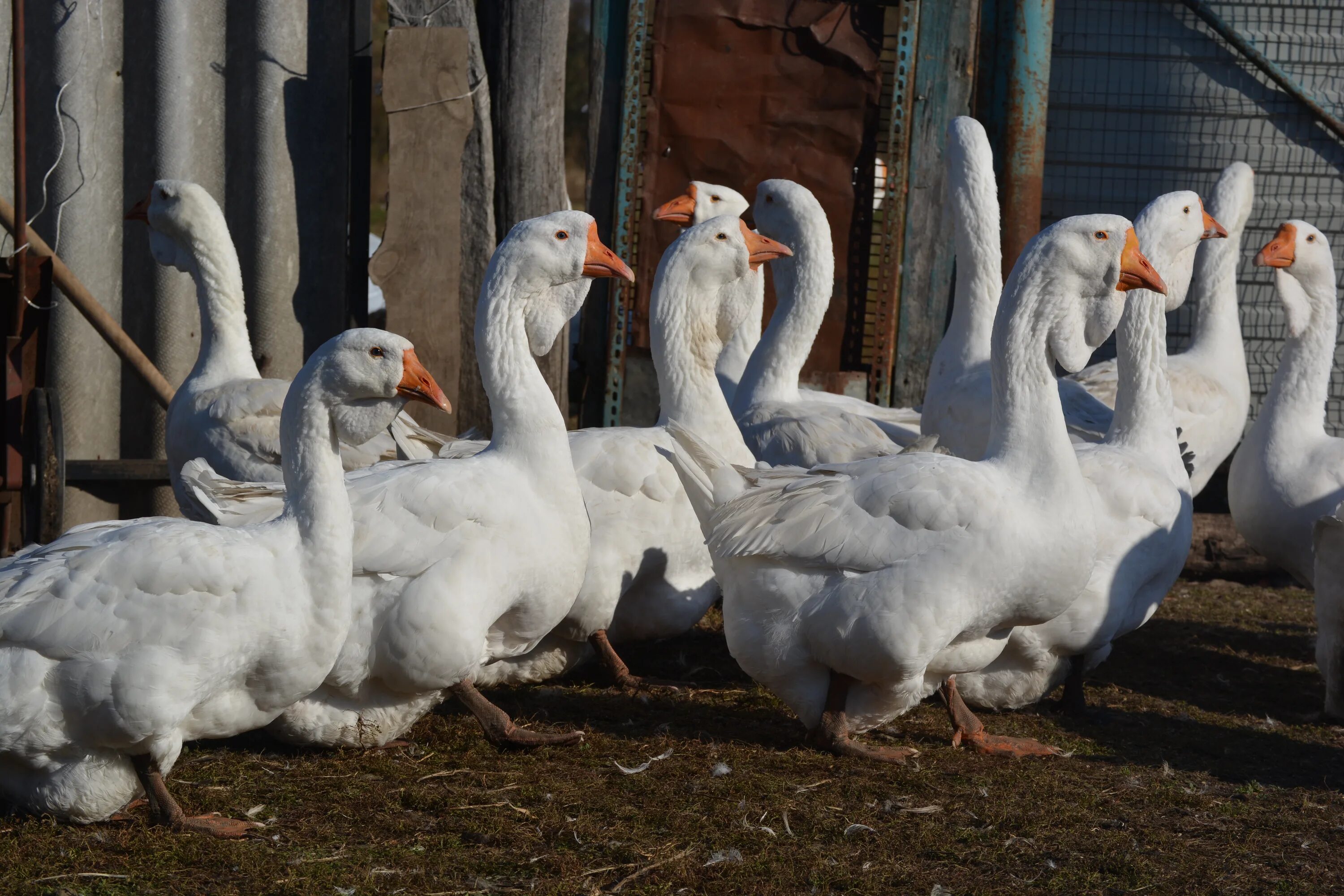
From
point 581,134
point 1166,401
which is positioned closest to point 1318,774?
point 1166,401

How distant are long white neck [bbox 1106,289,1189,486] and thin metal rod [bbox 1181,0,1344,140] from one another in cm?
331

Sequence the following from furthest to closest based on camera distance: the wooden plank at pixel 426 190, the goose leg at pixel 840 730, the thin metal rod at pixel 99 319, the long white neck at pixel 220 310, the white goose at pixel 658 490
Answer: the wooden plank at pixel 426 190
the long white neck at pixel 220 310
the thin metal rod at pixel 99 319
the white goose at pixel 658 490
the goose leg at pixel 840 730

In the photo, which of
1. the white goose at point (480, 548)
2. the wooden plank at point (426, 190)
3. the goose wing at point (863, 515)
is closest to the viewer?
the white goose at point (480, 548)

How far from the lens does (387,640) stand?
14.7 feet

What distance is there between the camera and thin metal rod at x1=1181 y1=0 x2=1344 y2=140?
8695mm

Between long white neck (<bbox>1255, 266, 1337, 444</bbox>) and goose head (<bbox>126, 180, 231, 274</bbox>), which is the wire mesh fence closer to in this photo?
A: long white neck (<bbox>1255, 266, 1337, 444</bbox>)

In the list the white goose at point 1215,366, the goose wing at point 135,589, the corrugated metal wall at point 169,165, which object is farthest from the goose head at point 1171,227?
the goose wing at point 135,589

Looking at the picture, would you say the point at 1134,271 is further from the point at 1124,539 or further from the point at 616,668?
the point at 616,668

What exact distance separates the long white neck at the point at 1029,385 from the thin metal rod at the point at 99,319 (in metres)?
4.01

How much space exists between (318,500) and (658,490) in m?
1.84

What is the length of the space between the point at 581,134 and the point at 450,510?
1794 cm

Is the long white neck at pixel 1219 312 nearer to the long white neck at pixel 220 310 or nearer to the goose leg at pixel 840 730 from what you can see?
the goose leg at pixel 840 730

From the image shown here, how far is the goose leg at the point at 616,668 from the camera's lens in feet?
18.7

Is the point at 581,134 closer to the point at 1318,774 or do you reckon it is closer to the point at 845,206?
the point at 845,206
